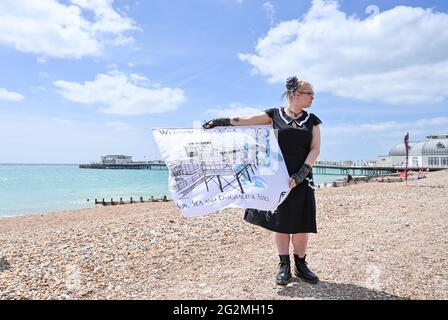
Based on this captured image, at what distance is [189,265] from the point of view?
18.3 feet

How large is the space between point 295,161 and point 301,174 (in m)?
0.19

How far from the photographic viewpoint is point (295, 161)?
4.31 metres

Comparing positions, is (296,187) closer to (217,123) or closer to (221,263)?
(217,123)

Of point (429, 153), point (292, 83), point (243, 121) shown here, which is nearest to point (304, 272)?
point (243, 121)

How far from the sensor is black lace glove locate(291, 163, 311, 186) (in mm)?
4176

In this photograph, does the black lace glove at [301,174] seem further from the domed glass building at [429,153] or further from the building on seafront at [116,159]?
the building on seafront at [116,159]

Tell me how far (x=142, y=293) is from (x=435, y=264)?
12.1 feet

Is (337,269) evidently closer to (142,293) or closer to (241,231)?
(142,293)

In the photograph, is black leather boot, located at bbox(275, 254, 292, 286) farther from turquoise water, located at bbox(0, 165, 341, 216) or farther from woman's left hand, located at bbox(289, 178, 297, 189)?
turquoise water, located at bbox(0, 165, 341, 216)

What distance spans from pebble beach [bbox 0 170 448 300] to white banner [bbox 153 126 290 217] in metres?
0.97

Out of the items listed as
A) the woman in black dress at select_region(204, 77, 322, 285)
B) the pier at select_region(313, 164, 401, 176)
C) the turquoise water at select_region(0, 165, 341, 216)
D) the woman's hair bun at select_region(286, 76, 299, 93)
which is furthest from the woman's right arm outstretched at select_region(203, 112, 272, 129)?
the pier at select_region(313, 164, 401, 176)

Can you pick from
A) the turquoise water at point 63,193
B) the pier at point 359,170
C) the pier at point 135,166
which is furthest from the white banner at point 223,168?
the pier at point 135,166

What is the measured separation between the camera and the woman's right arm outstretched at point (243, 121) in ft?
14.5
